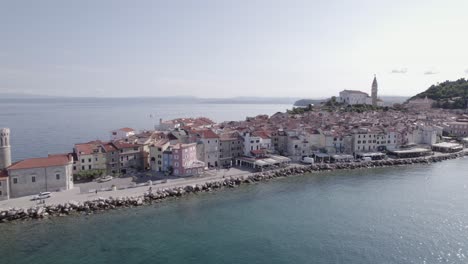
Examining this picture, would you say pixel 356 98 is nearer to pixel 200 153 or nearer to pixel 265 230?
pixel 200 153

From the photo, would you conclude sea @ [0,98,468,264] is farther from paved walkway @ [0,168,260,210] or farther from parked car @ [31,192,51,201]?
parked car @ [31,192,51,201]

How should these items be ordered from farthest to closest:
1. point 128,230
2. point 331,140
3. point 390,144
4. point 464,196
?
point 390,144 < point 331,140 < point 464,196 < point 128,230

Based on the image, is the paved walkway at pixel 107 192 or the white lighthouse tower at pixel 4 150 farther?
the white lighthouse tower at pixel 4 150

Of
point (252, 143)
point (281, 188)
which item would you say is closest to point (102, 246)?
point (281, 188)

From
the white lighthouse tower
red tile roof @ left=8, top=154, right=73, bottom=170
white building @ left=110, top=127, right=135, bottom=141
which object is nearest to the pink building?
red tile roof @ left=8, top=154, right=73, bottom=170

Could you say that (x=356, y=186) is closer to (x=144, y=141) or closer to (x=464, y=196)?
(x=464, y=196)

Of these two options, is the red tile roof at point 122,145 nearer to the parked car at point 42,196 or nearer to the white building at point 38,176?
the white building at point 38,176

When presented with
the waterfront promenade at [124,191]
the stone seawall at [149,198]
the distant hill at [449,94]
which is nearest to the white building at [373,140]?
the stone seawall at [149,198]
